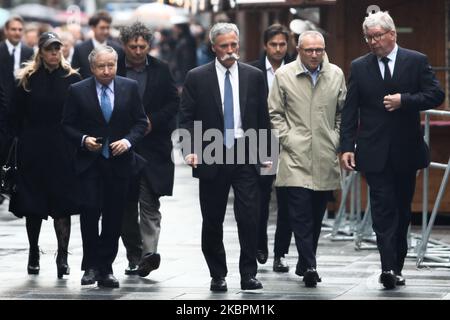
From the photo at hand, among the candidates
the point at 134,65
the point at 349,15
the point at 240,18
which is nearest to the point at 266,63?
the point at 134,65

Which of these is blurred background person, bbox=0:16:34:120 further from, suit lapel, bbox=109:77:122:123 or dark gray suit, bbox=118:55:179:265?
suit lapel, bbox=109:77:122:123

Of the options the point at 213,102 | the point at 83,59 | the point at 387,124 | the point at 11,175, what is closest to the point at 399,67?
the point at 387,124

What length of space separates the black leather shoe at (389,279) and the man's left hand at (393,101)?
117cm

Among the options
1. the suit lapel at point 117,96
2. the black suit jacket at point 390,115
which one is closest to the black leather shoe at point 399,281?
the black suit jacket at point 390,115

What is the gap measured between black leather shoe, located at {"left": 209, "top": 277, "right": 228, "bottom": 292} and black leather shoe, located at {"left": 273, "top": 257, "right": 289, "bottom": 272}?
1.27 meters

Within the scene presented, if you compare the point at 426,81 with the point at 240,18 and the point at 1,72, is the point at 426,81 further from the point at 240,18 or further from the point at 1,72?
the point at 240,18

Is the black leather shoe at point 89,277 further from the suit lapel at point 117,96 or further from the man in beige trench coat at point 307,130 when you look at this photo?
the man in beige trench coat at point 307,130

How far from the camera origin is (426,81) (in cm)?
1109

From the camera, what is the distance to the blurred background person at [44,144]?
39.7 feet

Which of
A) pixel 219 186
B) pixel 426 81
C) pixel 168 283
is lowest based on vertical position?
pixel 168 283

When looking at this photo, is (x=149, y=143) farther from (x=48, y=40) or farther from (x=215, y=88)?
(x=215, y=88)

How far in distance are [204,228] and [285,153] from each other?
36.8 inches

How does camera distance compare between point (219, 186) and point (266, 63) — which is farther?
point (266, 63)

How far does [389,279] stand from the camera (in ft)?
35.9
